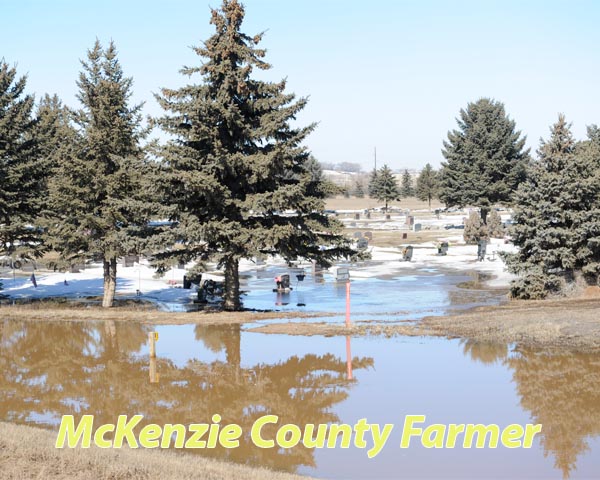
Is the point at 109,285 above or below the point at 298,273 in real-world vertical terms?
above

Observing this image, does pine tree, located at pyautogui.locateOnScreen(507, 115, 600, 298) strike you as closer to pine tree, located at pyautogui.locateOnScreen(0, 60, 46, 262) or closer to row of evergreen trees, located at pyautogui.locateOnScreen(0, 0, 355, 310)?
row of evergreen trees, located at pyautogui.locateOnScreen(0, 0, 355, 310)

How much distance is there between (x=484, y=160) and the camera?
78.1 m

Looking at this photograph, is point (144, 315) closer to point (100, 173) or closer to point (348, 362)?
point (100, 173)

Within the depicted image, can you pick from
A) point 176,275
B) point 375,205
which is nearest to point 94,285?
point 176,275

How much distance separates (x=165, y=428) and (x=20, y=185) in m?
23.6

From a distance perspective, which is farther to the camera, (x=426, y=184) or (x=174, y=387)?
(x=426, y=184)

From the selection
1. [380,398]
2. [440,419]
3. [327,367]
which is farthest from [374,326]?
[440,419]

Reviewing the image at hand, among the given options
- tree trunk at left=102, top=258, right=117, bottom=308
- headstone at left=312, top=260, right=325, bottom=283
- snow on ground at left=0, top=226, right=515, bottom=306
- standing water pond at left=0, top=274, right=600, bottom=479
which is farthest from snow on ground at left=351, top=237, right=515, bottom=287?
standing water pond at left=0, top=274, right=600, bottom=479

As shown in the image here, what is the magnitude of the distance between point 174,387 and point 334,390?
3.31 metres

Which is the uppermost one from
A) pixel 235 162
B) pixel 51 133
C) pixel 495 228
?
pixel 51 133

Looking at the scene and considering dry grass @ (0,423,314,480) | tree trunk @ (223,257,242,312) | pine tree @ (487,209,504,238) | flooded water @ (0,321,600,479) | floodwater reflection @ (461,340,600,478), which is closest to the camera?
dry grass @ (0,423,314,480)

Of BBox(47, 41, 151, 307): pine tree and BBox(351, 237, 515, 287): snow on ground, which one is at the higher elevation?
BBox(47, 41, 151, 307): pine tree

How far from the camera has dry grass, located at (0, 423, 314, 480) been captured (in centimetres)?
900

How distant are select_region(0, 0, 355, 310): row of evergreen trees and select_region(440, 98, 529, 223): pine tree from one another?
54849mm
